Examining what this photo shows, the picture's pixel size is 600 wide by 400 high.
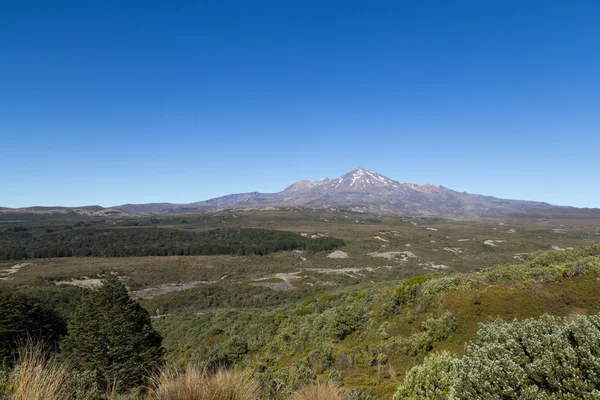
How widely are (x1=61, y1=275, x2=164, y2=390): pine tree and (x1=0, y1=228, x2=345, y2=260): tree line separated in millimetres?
68867

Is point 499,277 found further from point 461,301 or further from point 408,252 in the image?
point 408,252

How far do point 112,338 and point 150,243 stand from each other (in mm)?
90898

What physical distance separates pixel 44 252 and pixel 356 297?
89.8m

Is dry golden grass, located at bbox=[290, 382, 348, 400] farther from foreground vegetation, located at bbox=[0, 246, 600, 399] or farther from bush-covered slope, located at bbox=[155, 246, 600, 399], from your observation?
bush-covered slope, located at bbox=[155, 246, 600, 399]

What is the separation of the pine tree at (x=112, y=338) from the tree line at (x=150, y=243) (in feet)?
226

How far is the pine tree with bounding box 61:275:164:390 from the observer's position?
11.7 metres

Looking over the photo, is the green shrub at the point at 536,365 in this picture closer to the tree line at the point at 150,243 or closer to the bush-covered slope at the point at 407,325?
the bush-covered slope at the point at 407,325

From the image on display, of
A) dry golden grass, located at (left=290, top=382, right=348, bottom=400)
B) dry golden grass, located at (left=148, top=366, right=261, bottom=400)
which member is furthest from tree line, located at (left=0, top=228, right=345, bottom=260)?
dry golden grass, located at (left=148, top=366, right=261, bottom=400)

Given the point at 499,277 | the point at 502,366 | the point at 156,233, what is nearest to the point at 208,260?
the point at 156,233

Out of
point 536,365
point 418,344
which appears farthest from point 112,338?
point 536,365

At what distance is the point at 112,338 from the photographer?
12727 millimetres

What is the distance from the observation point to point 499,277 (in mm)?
12500

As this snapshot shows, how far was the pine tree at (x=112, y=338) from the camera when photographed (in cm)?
1174

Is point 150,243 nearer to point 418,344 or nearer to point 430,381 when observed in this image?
point 418,344
